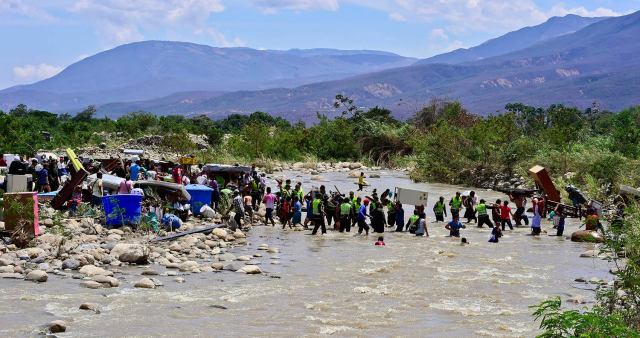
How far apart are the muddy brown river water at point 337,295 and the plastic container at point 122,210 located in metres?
2.77

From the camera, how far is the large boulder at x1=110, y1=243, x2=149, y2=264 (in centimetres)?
1722

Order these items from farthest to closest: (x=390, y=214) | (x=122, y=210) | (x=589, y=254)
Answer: (x=390, y=214) < (x=122, y=210) < (x=589, y=254)

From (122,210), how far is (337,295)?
24.5ft

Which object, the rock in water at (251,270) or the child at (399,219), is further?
the child at (399,219)

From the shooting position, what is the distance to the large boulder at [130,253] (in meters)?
17.2

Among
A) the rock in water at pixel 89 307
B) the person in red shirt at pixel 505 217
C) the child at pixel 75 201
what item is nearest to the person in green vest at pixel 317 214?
the person in red shirt at pixel 505 217

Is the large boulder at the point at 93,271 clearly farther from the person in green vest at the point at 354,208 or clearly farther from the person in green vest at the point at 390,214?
the person in green vest at the point at 390,214

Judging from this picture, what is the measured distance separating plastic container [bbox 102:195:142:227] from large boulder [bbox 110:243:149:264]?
2.58 metres

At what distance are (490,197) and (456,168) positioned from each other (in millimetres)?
7917

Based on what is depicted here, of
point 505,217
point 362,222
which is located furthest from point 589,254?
point 362,222

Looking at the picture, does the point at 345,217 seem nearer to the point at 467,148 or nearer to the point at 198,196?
the point at 198,196

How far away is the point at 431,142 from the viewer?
45.5 metres

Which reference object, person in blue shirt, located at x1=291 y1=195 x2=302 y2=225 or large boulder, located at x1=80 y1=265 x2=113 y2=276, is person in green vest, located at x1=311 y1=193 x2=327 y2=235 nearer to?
person in blue shirt, located at x1=291 y1=195 x2=302 y2=225

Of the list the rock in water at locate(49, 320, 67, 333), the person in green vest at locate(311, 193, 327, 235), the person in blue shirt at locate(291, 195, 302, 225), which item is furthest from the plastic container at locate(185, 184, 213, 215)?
the rock in water at locate(49, 320, 67, 333)
